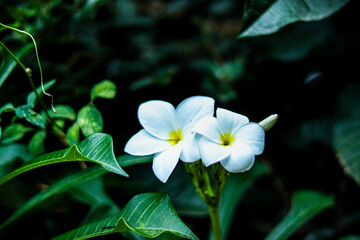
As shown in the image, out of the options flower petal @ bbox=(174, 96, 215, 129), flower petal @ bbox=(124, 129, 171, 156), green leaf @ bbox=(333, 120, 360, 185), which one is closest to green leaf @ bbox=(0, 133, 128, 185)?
flower petal @ bbox=(124, 129, 171, 156)

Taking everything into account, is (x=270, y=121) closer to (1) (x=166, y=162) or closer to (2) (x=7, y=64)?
(1) (x=166, y=162)

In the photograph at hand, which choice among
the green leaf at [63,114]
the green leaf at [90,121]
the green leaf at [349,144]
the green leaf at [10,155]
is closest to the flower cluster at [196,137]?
the green leaf at [90,121]

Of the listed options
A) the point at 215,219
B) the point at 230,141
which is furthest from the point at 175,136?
the point at 215,219

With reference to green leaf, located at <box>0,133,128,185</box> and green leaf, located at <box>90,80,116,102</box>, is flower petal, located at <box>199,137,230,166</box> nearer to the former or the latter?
green leaf, located at <box>0,133,128,185</box>

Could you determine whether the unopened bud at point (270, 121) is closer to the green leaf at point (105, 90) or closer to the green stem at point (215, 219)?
the green stem at point (215, 219)

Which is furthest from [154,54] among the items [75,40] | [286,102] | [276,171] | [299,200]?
[299,200]

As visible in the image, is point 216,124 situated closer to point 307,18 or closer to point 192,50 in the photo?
point 307,18
